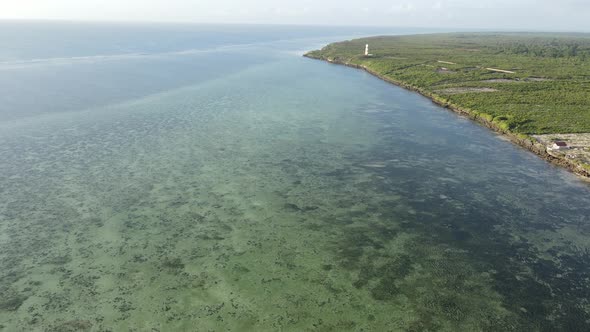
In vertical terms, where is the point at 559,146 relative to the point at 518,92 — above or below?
below

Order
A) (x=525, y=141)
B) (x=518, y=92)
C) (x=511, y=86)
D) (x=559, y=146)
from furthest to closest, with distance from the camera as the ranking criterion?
1. (x=511, y=86)
2. (x=518, y=92)
3. (x=525, y=141)
4. (x=559, y=146)

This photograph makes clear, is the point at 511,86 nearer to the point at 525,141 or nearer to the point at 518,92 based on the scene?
the point at 518,92

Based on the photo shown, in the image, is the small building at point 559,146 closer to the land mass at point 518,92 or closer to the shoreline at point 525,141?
the land mass at point 518,92

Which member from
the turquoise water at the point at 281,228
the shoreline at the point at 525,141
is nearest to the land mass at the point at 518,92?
the shoreline at the point at 525,141

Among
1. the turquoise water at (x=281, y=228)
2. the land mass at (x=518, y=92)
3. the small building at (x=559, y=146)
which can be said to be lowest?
the turquoise water at (x=281, y=228)

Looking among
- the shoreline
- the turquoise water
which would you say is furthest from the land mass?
the turquoise water

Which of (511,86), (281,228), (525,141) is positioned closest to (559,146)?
(525,141)

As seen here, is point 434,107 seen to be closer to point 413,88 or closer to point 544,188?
point 413,88

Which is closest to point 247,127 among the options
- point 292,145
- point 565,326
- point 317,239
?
point 292,145
